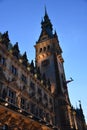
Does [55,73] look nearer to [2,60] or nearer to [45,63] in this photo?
[45,63]

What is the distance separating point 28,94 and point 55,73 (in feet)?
66.3

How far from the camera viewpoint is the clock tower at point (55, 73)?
45562 mm

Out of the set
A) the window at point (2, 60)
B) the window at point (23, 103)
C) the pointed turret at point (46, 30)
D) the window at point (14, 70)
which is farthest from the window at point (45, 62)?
the window at point (2, 60)

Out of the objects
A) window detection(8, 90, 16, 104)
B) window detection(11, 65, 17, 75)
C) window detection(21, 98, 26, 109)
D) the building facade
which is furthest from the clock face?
window detection(8, 90, 16, 104)

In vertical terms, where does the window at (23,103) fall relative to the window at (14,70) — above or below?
below

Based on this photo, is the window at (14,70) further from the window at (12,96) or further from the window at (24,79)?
the window at (12,96)

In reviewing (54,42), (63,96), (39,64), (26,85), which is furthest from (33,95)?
(54,42)

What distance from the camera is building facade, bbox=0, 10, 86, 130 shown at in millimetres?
26002

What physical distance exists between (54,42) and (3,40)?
31.7 metres

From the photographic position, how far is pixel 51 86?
5231 centimetres

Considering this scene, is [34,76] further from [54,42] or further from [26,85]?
[54,42]

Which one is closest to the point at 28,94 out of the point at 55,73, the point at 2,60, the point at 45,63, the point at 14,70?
the point at 14,70

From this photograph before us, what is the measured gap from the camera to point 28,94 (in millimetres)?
35844

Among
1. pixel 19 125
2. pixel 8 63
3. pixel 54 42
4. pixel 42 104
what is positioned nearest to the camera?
pixel 19 125
